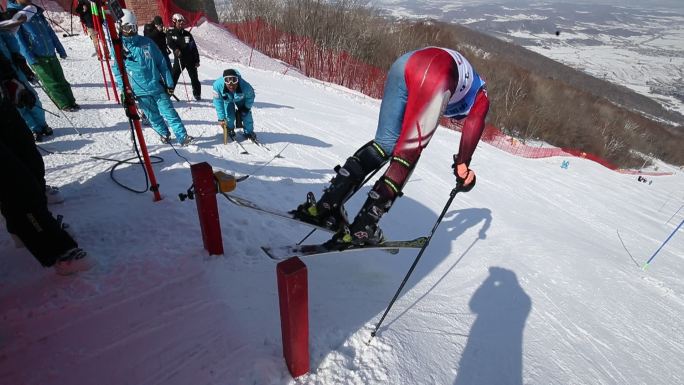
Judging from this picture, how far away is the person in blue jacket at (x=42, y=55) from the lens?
5.13 metres

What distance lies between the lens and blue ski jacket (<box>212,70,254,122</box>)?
221 inches

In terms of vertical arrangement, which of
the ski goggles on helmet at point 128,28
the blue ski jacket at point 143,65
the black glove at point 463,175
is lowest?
the black glove at point 463,175

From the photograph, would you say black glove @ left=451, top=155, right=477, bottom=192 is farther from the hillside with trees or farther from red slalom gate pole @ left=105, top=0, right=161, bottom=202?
the hillside with trees

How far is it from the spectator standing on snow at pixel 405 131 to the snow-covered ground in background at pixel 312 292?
0.66 metres

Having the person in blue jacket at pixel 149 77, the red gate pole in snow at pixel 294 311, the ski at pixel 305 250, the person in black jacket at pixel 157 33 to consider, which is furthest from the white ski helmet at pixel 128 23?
the red gate pole in snow at pixel 294 311

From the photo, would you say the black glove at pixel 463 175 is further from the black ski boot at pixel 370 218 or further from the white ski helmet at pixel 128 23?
the white ski helmet at pixel 128 23

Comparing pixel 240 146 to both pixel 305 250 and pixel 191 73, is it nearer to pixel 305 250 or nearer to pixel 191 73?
pixel 191 73

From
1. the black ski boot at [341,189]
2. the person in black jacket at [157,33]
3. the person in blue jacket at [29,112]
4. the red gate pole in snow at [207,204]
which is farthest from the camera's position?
the person in black jacket at [157,33]

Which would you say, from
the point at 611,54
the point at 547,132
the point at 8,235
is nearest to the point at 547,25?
the point at 611,54

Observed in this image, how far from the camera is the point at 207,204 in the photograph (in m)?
2.40

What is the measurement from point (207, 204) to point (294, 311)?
123cm

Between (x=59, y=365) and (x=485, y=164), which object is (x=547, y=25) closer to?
(x=485, y=164)

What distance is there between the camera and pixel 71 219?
2.88m

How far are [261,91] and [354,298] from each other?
841 centimetres
